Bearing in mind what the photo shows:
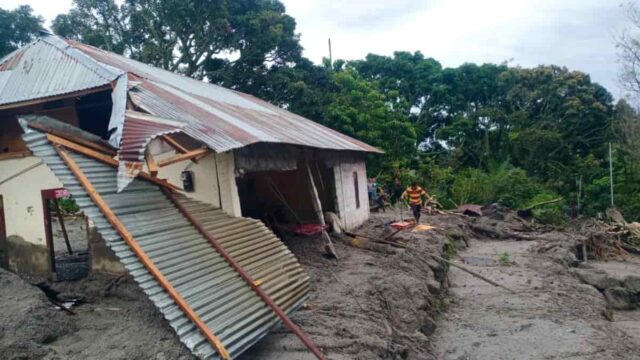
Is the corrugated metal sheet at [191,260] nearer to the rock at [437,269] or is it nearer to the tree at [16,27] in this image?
the rock at [437,269]

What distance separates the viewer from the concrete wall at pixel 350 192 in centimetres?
1451

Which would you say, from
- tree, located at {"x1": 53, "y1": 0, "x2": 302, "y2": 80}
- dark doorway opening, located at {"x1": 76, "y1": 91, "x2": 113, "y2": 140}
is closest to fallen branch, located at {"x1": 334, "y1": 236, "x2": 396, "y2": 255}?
dark doorway opening, located at {"x1": 76, "y1": 91, "x2": 113, "y2": 140}

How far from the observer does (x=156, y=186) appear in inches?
264

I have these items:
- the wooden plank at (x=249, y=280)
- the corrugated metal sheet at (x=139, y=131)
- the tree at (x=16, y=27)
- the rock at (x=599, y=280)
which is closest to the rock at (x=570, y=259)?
the rock at (x=599, y=280)

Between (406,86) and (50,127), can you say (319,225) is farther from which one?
(406,86)

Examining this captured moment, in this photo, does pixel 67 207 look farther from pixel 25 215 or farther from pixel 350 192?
pixel 350 192

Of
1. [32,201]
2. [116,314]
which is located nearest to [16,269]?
[32,201]

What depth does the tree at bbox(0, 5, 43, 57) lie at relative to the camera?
71.0ft

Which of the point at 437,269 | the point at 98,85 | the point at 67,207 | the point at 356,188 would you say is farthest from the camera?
the point at 67,207

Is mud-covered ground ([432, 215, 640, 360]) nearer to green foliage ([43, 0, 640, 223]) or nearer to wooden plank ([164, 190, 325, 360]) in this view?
wooden plank ([164, 190, 325, 360])

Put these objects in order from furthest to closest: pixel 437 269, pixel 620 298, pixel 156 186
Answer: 1. pixel 620 298
2. pixel 437 269
3. pixel 156 186

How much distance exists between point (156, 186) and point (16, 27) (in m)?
20.4

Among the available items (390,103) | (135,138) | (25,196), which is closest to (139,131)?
(135,138)

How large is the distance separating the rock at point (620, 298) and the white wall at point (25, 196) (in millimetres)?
12781
